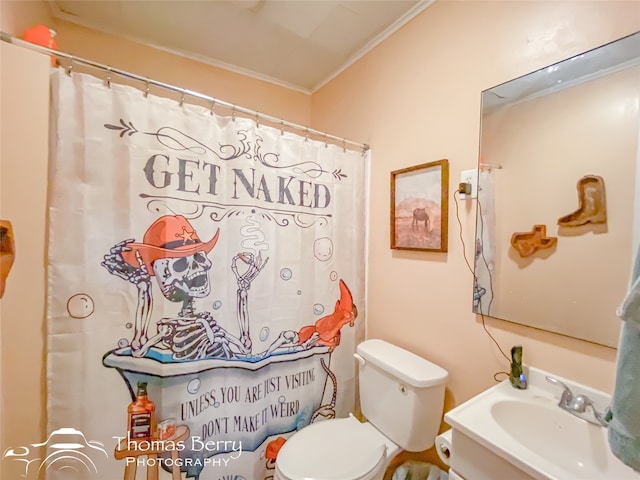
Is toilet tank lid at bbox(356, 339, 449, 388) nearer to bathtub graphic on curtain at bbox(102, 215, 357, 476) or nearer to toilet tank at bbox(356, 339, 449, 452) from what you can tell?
toilet tank at bbox(356, 339, 449, 452)

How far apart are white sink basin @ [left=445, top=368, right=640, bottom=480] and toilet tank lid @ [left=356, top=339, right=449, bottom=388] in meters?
0.23

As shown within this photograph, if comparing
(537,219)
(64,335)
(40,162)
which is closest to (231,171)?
(40,162)

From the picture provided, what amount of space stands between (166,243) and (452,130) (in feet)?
4.43

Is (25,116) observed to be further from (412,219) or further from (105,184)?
(412,219)

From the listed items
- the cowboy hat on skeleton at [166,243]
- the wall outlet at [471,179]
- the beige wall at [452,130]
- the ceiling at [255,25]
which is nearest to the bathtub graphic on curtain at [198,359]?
the cowboy hat on skeleton at [166,243]

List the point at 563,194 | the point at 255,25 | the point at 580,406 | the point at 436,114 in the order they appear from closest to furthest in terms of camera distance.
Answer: the point at 580,406
the point at 563,194
the point at 436,114
the point at 255,25

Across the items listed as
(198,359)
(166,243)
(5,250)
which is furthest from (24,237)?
(198,359)

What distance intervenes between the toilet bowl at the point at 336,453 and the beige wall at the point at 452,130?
0.40 meters

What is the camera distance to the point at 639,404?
54cm

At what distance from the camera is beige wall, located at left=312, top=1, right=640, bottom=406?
900 millimetres

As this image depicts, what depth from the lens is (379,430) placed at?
1.29 metres

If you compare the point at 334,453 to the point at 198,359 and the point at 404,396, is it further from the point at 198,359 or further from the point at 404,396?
the point at 198,359

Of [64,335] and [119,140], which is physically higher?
[119,140]

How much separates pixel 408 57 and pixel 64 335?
6.44ft
